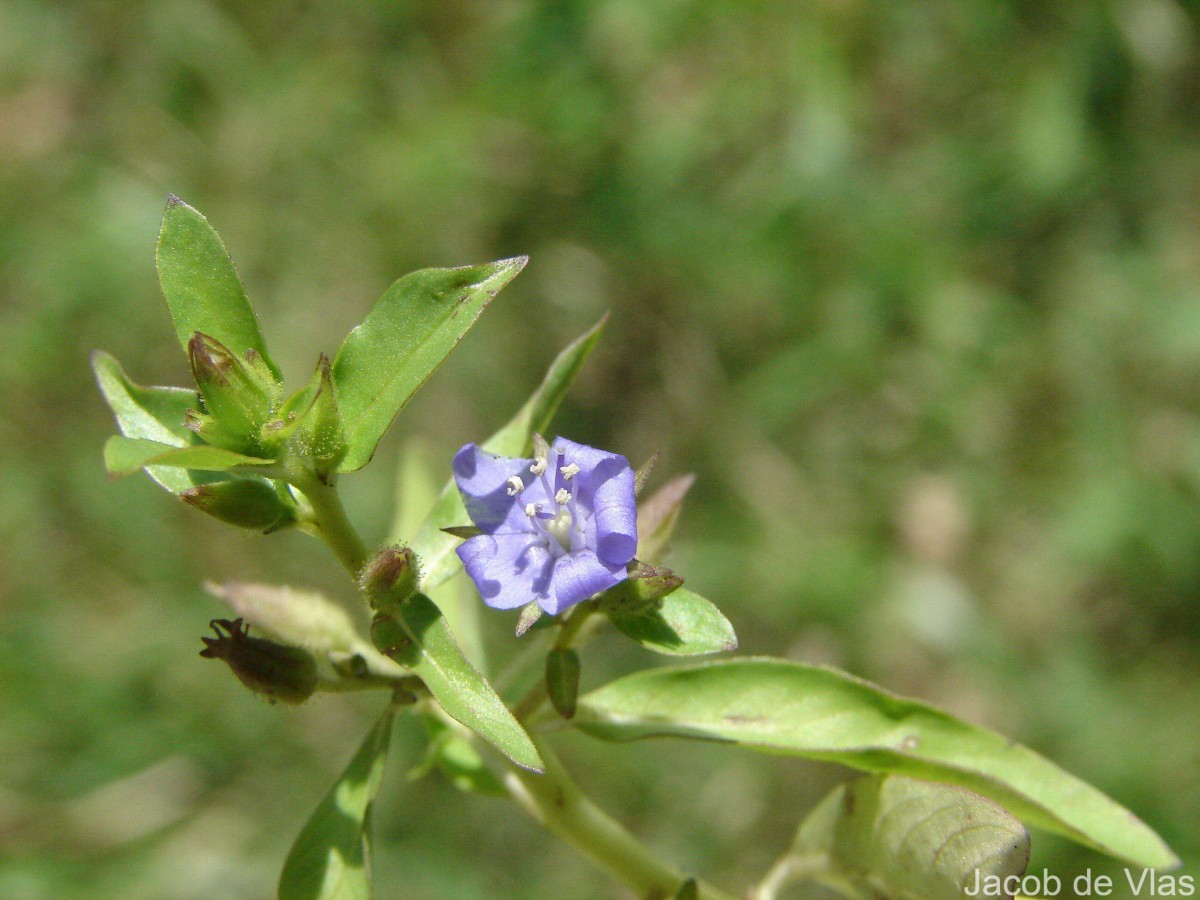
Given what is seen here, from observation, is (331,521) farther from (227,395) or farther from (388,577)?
(227,395)

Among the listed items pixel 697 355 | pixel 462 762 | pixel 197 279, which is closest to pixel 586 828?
pixel 462 762

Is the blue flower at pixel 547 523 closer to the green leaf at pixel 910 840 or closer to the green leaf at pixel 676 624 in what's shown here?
the green leaf at pixel 676 624

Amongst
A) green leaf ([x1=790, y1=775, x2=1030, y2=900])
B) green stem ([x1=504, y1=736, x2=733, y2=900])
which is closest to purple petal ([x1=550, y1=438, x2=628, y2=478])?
green stem ([x1=504, y1=736, x2=733, y2=900])

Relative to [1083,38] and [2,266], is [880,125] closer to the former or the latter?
[1083,38]

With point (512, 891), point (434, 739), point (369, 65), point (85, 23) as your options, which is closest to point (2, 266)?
point (85, 23)

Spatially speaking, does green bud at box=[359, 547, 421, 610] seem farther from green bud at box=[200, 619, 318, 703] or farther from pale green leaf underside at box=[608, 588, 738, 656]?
pale green leaf underside at box=[608, 588, 738, 656]

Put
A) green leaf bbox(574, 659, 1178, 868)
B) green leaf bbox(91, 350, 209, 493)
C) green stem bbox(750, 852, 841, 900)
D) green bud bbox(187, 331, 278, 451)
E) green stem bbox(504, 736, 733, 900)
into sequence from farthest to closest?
green stem bbox(750, 852, 841, 900), green stem bbox(504, 736, 733, 900), green leaf bbox(574, 659, 1178, 868), green leaf bbox(91, 350, 209, 493), green bud bbox(187, 331, 278, 451)

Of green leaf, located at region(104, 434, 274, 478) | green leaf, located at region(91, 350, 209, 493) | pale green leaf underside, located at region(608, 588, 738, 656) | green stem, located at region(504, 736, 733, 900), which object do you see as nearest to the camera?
green leaf, located at region(104, 434, 274, 478)
